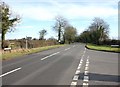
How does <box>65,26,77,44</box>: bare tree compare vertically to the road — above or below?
above

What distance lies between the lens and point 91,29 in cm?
12938

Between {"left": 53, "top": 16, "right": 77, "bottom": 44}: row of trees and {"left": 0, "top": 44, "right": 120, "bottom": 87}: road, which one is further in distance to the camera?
{"left": 53, "top": 16, "right": 77, "bottom": 44}: row of trees

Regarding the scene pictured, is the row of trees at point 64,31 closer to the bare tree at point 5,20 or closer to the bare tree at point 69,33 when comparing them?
the bare tree at point 69,33

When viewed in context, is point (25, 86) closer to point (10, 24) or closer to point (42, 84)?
point (42, 84)

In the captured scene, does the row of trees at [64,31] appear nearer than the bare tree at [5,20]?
No

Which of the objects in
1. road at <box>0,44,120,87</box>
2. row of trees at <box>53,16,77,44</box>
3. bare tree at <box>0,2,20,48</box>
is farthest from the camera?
row of trees at <box>53,16,77,44</box>

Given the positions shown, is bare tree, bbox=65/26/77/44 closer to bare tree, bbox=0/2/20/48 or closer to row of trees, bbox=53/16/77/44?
row of trees, bbox=53/16/77/44

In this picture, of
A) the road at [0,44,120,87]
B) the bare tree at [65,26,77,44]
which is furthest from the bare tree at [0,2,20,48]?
the bare tree at [65,26,77,44]

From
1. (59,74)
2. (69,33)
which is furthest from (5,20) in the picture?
(69,33)

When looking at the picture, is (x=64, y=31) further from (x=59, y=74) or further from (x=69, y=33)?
(x=59, y=74)

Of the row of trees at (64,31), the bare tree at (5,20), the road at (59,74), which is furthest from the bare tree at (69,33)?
the road at (59,74)

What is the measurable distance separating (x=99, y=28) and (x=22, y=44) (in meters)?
72.5

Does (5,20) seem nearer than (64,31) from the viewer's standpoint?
Yes

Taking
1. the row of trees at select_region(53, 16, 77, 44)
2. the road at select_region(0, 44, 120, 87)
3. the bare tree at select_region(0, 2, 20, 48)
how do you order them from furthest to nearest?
the row of trees at select_region(53, 16, 77, 44) < the bare tree at select_region(0, 2, 20, 48) < the road at select_region(0, 44, 120, 87)
